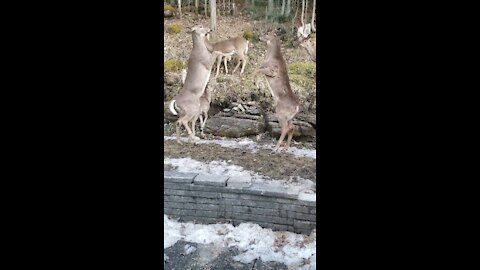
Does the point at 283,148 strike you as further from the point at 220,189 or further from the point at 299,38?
the point at 299,38

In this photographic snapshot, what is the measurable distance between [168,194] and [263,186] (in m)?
0.71

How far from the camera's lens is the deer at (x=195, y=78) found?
3.37m

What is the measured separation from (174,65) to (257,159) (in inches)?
45.0

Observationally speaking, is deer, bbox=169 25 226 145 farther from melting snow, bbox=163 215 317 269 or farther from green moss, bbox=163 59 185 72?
melting snow, bbox=163 215 317 269

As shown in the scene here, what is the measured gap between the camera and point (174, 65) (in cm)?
372

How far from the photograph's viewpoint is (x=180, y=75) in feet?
12.1

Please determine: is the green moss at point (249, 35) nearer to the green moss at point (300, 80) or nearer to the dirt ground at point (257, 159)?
the green moss at point (300, 80)

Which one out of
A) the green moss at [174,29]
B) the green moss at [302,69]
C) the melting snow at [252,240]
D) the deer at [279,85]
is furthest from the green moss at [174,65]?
the melting snow at [252,240]

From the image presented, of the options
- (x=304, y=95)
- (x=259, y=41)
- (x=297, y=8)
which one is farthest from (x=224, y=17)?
(x=304, y=95)

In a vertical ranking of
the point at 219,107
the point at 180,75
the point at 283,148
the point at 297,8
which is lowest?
the point at 283,148

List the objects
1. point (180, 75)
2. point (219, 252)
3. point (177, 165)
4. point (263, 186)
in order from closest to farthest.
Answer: point (219, 252)
point (263, 186)
point (177, 165)
point (180, 75)

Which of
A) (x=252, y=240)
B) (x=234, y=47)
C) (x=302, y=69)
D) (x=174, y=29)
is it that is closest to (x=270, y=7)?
(x=234, y=47)

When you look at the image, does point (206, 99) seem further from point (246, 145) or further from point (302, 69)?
point (302, 69)

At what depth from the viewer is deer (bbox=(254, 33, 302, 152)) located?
3205 millimetres
